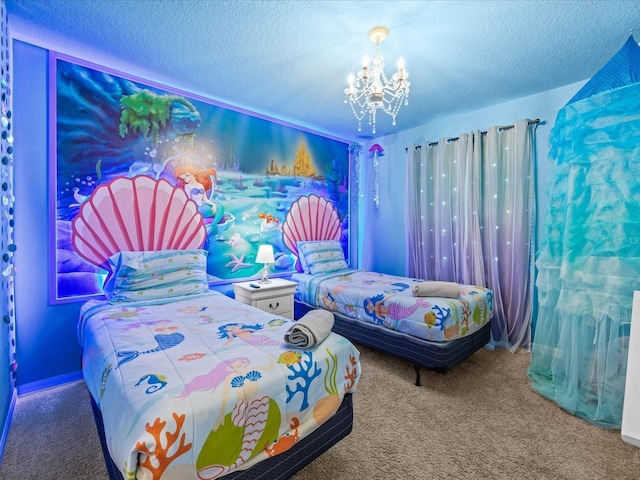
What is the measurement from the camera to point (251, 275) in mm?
3455

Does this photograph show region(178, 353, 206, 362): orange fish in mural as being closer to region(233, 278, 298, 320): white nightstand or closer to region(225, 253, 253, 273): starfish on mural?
region(233, 278, 298, 320): white nightstand

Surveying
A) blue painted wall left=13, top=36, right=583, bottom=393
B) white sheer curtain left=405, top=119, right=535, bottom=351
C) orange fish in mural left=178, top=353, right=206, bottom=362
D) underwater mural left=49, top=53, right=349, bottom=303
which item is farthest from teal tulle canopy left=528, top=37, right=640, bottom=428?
blue painted wall left=13, top=36, right=583, bottom=393

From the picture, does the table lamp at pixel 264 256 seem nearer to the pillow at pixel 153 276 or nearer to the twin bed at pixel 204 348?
the twin bed at pixel 204 348

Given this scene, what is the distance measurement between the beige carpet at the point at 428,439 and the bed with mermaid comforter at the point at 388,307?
12.7 inches

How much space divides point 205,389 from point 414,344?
175 centimetres

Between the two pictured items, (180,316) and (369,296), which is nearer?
(180,316)

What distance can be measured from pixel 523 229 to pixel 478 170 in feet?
2.62

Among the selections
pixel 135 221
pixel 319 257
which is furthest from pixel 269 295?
pixel 135 221

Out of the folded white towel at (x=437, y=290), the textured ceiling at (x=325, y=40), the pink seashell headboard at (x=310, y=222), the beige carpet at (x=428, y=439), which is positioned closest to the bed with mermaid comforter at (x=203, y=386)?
the beige carpet at (x=428, y=439)

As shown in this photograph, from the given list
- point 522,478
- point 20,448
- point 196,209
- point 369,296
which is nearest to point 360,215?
point 369,296

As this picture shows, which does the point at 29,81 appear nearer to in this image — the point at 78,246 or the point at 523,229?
the point at 78,246

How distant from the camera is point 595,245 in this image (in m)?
1.96

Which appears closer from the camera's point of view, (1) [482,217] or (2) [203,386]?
(2) [203,386]

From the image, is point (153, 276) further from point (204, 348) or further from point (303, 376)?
point (303, 376)
